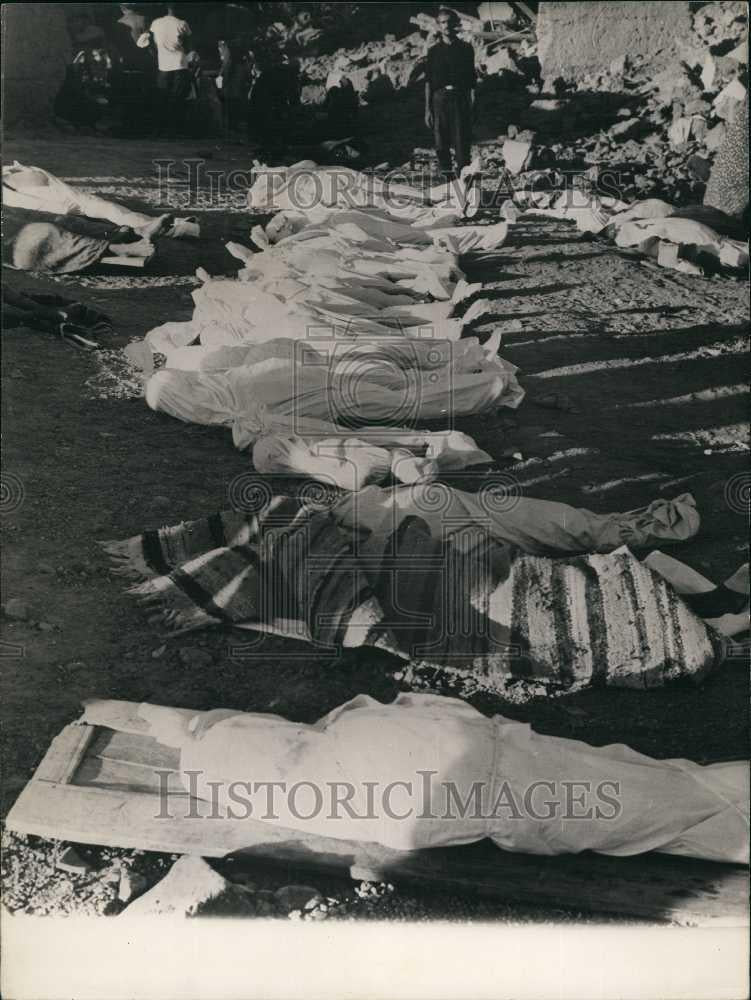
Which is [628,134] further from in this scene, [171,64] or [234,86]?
[171,64]

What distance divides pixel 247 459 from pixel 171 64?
133 cm

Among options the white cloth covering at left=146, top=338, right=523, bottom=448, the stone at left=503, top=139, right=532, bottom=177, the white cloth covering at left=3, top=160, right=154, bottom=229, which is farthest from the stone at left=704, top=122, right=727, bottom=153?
the white cloth covering at left=3, top=160, right=154, bottom=229

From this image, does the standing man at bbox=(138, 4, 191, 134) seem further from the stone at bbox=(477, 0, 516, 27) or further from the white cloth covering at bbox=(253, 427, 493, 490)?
the white cloth covering at bbox=(253, 427, 493, 490)

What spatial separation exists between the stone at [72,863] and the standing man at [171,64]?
236cm

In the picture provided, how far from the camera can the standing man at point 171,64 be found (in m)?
2.91

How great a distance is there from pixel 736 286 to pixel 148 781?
257cm

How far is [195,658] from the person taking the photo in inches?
109

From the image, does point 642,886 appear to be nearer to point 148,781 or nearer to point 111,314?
point 148,781

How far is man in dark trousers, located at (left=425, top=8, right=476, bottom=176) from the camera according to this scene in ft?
9.65

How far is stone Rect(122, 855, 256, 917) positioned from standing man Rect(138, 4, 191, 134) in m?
2.40

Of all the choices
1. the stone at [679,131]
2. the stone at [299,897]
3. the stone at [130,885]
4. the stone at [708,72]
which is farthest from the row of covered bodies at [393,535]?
the stone at [708,72]

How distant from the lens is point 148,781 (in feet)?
8.89

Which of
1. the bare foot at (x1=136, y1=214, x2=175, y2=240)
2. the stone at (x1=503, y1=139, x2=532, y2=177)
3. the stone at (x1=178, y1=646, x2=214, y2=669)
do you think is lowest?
the stone at (x1=178, y1=646, x2=214, y2=669)

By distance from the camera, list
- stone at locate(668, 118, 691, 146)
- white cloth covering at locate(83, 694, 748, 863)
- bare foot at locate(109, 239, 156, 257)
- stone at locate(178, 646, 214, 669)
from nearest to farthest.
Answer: white cloth covering at locate(83, 694, 748, 863), stone at locate(178, 646, 214, 669), stone at locate(668, 118, 691, 146), bare foot at locate(109, 239, 156, 257)
